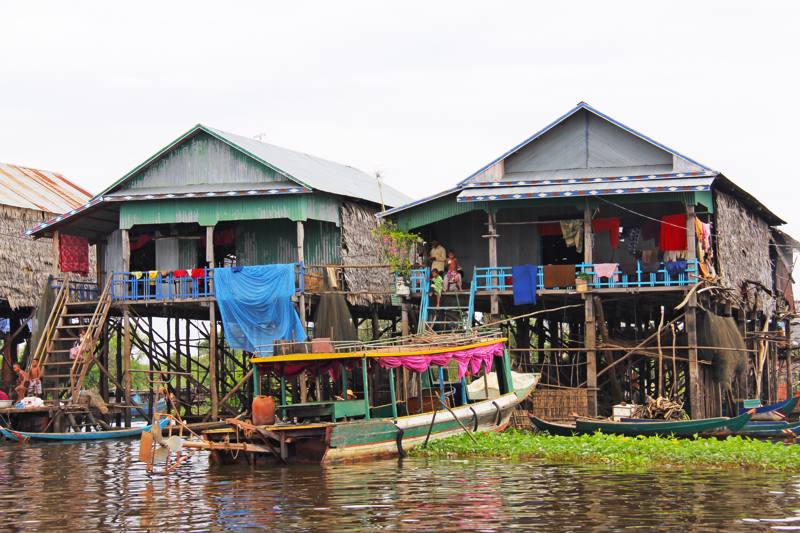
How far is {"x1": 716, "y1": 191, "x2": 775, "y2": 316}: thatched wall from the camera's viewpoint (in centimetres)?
2806

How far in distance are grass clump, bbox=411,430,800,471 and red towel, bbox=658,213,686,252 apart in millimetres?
5741

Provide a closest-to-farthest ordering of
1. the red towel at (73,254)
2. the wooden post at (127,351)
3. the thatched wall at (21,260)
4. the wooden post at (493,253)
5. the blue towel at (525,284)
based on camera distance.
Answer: the blue towel at (525,284) → the wooden post at (493,253) → the wooden post at (127,351) → the red towel at (73,254) → the thatched wall at (21,260)

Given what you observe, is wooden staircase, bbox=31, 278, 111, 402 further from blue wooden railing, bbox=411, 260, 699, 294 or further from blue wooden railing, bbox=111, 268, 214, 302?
blue wooden railing, bbox=411, 260, 699, 294

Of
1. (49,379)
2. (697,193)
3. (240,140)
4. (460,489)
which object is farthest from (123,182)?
(460,489)

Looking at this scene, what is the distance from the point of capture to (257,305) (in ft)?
95.0

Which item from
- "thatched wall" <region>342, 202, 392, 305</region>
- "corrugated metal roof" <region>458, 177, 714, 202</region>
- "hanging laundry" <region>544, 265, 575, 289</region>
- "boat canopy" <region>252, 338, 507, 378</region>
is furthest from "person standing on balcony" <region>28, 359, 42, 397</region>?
"hanging laundry" <region>544, 265, 575, 289</region>

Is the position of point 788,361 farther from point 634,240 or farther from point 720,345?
point 634,240

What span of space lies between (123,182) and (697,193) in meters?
14.3

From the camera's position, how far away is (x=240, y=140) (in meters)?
31.3

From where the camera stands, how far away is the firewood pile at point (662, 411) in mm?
25038

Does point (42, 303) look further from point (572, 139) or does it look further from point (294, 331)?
point (572, 139)

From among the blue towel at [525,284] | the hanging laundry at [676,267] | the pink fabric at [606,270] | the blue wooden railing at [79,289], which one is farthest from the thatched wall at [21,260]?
the hanging laundry at [676,267]

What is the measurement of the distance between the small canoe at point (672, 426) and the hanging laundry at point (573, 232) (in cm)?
581

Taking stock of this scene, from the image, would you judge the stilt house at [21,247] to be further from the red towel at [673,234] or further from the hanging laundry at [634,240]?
the red towel at [673,234]
